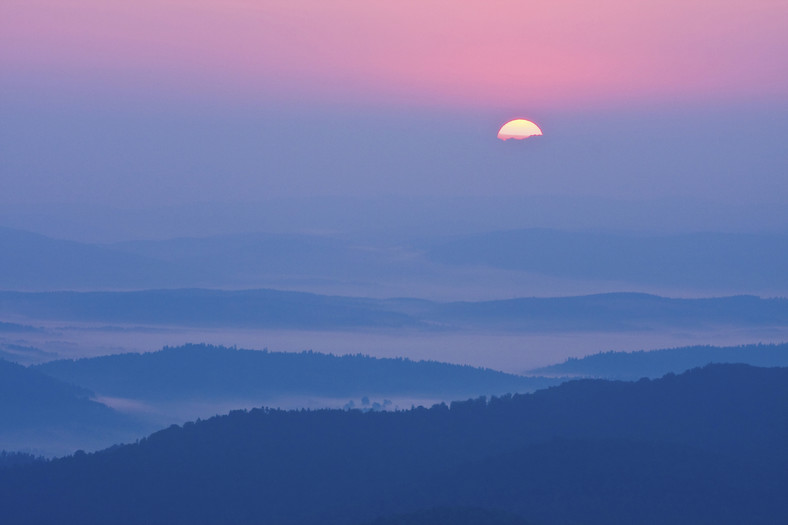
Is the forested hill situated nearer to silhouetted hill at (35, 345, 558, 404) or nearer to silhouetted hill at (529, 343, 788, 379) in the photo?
silhouetted hill at (35, 345, 558, 404)

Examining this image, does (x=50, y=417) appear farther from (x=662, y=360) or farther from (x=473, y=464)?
(x=662, y=360)

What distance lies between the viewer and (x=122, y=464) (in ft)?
188

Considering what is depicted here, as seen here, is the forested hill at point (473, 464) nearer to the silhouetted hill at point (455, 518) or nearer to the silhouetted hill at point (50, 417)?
the silhouetted hill at point (455, 518)

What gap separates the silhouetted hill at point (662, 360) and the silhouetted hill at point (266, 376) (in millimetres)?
8368

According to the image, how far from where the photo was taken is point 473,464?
4741cm

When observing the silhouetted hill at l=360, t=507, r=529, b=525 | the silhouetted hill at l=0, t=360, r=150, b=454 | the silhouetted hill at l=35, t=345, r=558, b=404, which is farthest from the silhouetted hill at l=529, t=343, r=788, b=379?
the silhouetted hill at l=360, t=507, r=529, b=525

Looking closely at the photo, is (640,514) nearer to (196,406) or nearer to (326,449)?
(326,449)

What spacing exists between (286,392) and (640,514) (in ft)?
302

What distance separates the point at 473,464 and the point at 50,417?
2825 inches

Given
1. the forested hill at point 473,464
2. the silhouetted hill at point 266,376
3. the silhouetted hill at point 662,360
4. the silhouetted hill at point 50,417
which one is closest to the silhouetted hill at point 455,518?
the forested hill at point 473,464

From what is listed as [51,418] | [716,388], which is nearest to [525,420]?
[716,388]

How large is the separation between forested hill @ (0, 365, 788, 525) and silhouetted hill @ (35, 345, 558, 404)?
211 feet

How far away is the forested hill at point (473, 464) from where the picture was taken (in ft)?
138

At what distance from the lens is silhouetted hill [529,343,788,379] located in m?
126
